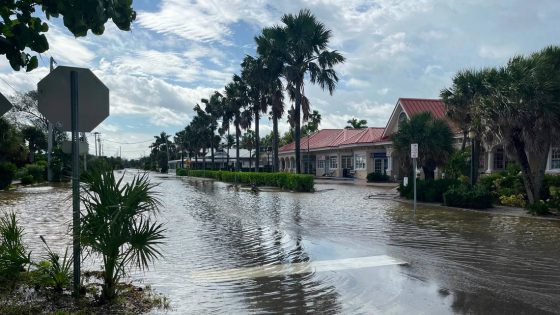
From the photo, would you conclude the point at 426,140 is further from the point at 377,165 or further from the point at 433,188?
the point at 377,165

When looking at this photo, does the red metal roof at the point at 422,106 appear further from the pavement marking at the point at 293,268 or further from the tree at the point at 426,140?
the pavement marking at the point at 293,268

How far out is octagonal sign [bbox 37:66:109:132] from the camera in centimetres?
565

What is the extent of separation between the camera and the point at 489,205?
60.5ft

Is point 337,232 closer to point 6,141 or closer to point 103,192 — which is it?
point 103,192

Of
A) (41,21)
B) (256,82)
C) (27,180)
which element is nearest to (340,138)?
(256,82)

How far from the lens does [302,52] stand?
30.9m

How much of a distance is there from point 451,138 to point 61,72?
22.5 metres

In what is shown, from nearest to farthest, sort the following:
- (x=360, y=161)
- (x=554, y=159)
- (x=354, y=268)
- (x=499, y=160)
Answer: (x=354, y=268) → (x=554, y=159) → (x=499, y=160) → (x=360, y=161)

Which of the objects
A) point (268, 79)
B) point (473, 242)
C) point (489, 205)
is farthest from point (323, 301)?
point (268, 79)

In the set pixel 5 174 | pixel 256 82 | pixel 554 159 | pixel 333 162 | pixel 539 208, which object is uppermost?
pixel 256 82

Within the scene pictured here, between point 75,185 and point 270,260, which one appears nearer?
point 75,185

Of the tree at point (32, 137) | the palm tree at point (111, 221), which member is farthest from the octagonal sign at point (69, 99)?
the tree at point (32, 137)

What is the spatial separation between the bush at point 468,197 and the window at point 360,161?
Answer: 92.0 feet

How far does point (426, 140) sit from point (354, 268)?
59.0ft
